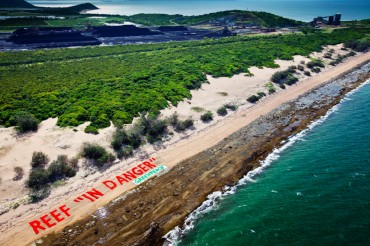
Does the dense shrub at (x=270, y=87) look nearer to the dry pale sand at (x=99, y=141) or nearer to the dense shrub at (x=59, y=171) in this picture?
the dry pale sand at (x=99, y=141)

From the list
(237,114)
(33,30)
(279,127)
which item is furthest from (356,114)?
(33,30)

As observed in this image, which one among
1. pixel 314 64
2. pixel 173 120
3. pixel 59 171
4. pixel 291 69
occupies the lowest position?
pixel 59 171

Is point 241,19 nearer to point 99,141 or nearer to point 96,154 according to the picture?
point 99,141

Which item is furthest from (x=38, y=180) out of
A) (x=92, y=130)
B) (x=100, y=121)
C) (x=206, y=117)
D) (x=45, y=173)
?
(x=206, y=117)

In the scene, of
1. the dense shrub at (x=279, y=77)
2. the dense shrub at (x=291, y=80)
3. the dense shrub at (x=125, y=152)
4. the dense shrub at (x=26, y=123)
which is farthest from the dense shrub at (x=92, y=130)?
the dense shrub at (x=291, y=80)

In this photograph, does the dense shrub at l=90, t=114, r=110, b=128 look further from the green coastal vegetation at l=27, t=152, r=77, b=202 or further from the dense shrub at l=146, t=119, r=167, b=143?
the green coastal vegetation at l=27, t=152, r=77, b=202

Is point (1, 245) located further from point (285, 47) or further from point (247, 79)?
point (285, 47)

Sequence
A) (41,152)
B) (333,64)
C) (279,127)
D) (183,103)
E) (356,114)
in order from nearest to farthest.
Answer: (41,152) → (279,127) → (356,114) → (183,103) → (333,64)

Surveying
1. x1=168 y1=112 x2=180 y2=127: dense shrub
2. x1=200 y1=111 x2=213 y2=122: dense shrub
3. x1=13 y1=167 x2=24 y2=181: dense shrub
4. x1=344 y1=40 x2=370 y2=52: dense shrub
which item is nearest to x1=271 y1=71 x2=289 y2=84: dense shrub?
x1=200 y1=111 x2=213 y2=122: dense shrub
